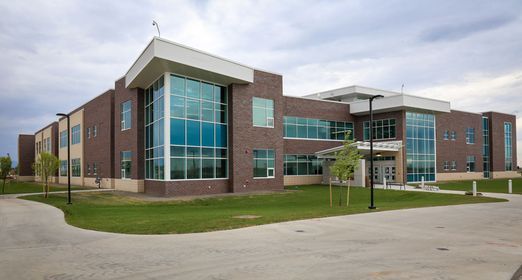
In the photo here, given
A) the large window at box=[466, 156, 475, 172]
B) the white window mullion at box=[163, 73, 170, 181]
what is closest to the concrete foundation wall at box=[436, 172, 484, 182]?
the large window at box=[466, 156, 475, 172]

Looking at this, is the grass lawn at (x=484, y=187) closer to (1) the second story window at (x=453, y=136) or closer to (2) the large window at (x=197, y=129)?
(1) the second story window at (x=453, y=136)

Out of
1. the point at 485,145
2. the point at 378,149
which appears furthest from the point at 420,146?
the point at 485,145

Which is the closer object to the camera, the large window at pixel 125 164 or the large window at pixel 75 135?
the large window at pixel 125 164

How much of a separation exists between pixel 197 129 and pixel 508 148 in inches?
2309

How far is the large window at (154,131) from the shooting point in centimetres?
2867

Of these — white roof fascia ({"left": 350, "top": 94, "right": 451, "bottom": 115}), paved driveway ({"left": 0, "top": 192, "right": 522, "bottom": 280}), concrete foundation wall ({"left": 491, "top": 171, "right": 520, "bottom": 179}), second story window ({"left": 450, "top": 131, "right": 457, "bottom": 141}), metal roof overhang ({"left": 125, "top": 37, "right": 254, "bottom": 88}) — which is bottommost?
concrete foundation wall ({"left": 491, "top": 171, "right": 520, "bottom": 179})

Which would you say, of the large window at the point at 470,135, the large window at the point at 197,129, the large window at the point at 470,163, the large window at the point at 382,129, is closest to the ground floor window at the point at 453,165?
the large window at the point at 470,163

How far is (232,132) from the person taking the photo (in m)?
31.3

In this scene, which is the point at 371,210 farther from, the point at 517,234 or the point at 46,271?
the point at 46,271

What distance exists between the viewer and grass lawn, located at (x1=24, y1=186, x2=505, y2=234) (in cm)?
1360

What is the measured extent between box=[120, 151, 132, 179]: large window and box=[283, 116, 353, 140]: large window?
15.7 metres

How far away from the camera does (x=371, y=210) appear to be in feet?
60.4

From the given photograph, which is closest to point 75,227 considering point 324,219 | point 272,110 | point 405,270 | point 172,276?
point 172,276

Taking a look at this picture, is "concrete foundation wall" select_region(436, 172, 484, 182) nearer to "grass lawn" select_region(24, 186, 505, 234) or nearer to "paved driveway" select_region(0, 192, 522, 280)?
"grass lawn" select_region(24, 186, 505, 234)
